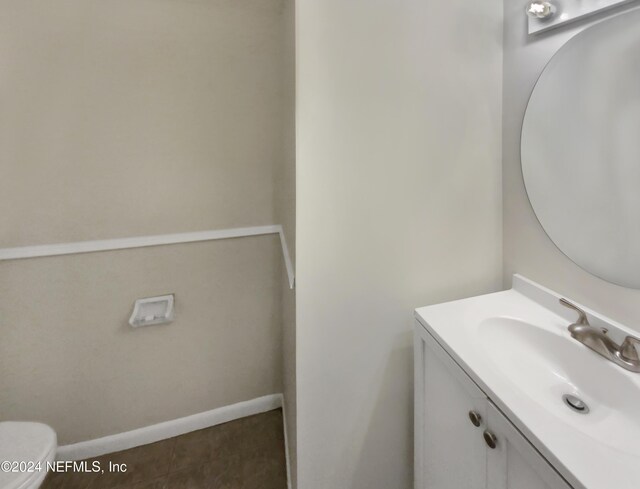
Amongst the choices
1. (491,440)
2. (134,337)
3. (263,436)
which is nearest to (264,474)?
(263,436)

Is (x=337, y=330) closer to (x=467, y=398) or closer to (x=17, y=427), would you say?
(x=467, y=398)

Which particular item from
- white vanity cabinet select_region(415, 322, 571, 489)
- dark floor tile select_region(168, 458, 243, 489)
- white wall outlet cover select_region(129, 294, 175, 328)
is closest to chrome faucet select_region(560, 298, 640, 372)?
white vanity cabinet select_region(415, 322, 571, 489)

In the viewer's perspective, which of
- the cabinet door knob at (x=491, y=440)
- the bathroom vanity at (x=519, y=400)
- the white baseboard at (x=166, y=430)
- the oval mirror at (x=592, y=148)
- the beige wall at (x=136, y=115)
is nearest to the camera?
the bathroom vanity at (x=519, y=400)

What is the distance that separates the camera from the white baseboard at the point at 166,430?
4.82 feet

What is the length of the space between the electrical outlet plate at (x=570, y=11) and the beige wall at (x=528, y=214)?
24 mm

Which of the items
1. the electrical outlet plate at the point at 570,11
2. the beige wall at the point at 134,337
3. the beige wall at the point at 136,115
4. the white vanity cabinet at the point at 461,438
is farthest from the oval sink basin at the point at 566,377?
the beige wall at the point at 136,115

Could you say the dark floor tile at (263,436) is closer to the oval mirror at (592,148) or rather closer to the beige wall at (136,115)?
the beige wall at (136,115)

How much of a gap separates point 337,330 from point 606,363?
0.73 metres

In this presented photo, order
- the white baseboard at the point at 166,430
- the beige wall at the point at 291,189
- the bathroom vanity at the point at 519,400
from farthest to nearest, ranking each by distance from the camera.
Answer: the white baseboard at the point at 166,430, the beige wall at the point at 291,189, the bathroom vanity at the point at 519,400

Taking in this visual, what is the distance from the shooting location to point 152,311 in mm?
1483

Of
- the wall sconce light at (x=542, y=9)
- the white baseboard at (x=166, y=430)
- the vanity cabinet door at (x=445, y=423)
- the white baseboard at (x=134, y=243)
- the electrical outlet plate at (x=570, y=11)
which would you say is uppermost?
the wall sconce light at (x=542, y=9)

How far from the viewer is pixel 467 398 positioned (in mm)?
722

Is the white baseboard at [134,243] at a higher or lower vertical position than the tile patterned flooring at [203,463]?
higher

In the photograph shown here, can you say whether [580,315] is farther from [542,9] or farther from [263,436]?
[263,436]
